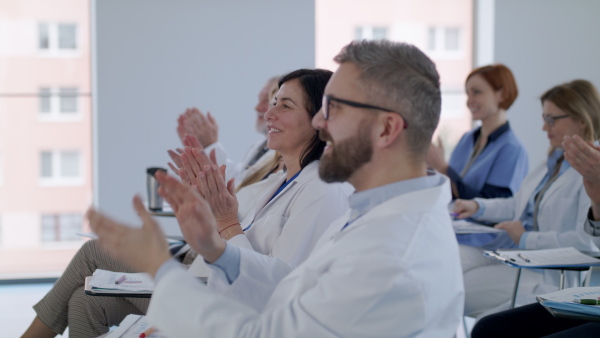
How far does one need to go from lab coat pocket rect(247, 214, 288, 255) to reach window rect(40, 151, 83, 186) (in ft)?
12.9

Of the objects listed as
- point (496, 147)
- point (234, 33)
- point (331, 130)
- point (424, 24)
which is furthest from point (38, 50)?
point (331, 130)

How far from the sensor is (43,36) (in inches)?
214

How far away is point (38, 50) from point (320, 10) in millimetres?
2379

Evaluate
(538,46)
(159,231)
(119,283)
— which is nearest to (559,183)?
(119,283)

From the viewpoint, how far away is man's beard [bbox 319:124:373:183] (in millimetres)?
1371

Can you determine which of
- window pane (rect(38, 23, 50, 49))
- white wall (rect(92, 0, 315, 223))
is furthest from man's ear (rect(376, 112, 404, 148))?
window pane (rect(38, 23, 50, 49))

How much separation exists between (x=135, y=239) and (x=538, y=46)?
531 cm

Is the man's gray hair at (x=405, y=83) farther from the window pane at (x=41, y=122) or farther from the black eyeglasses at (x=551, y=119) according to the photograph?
the window pane at (x=41, y=122)

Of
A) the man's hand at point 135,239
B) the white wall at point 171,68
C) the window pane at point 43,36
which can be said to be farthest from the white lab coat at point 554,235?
the window pane at point 43,36

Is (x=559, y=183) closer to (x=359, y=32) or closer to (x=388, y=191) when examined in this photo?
(x=388, y=191)

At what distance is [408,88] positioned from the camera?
136cm

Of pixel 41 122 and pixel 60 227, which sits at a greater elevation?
pixel 41 122

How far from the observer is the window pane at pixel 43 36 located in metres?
5.41

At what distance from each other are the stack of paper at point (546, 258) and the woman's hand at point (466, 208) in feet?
3.12
